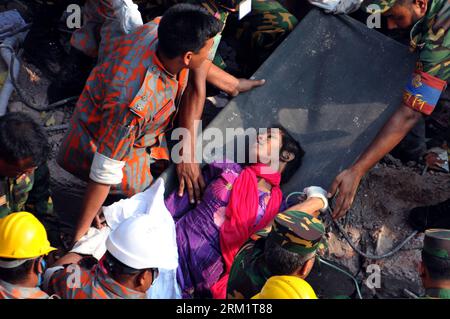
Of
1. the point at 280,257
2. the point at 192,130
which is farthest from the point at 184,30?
the point at 280,257

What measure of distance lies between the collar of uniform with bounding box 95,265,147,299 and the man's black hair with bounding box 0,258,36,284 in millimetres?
319

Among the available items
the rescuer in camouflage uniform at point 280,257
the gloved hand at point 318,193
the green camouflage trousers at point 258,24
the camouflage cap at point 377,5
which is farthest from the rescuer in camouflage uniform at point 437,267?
the green camouflage trousers at point 258,24

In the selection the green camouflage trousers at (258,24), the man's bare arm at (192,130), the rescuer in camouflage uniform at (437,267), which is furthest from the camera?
the green camouflage trousers at (258,24)

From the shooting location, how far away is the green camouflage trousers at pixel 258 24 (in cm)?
482

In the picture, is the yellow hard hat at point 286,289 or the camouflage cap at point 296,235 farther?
the camouflage cap at point 296,235

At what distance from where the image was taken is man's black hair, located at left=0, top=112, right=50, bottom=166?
3172 mm

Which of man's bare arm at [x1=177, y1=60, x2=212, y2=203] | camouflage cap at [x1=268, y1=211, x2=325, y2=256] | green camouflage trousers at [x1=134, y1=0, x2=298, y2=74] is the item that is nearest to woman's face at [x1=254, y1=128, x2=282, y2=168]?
man's bare arm at [x1=177, y1=60, x2=212, y2=203]

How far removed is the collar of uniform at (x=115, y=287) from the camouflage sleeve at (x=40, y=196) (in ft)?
3.80

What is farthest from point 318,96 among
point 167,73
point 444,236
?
point 444,236

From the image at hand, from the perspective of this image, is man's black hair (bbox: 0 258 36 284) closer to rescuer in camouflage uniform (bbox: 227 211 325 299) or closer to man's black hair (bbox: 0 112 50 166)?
man's black hair (bbox: 0 112 50 166)

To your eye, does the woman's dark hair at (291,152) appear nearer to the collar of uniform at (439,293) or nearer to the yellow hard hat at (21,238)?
the collar of uniform at (439,293)

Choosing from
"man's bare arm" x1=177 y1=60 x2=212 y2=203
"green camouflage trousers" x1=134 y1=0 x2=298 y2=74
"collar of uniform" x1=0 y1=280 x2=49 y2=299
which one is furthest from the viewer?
"green camouflage trousers" x1=134 y1=0 x2=298 y2=74

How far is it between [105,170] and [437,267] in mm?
1779

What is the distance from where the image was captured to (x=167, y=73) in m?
3.46
